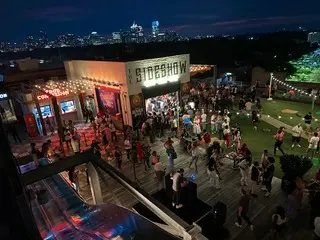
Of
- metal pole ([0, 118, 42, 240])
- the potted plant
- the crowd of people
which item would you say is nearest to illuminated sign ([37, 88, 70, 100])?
the crowd of people

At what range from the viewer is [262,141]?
→ 43.7 ft

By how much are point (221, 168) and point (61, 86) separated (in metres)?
14.1

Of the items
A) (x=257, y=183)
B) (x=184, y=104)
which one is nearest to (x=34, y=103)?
(x=184, y=104)

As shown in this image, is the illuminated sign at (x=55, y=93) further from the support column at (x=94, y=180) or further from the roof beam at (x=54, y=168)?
the roof beam at (x=54, y=168)

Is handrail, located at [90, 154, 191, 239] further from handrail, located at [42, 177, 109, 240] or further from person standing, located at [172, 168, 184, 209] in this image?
person standing, located at [172, 168, 184, 209]

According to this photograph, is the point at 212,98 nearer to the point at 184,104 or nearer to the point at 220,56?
the point at 184,104

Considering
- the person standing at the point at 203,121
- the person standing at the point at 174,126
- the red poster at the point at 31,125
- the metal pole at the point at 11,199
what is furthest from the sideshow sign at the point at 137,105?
the metal pole at the point at 11,199

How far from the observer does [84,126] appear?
59.0 feet

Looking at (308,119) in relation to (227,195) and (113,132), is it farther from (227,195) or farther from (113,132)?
(113,132)

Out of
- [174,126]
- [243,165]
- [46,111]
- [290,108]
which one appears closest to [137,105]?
[174,126]

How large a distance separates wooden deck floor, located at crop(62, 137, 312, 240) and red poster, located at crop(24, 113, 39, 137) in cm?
811

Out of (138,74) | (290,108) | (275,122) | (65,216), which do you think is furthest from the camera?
(290,108)

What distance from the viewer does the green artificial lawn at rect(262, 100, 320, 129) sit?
1636 centimetres

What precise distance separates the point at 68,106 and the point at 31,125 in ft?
10.7
